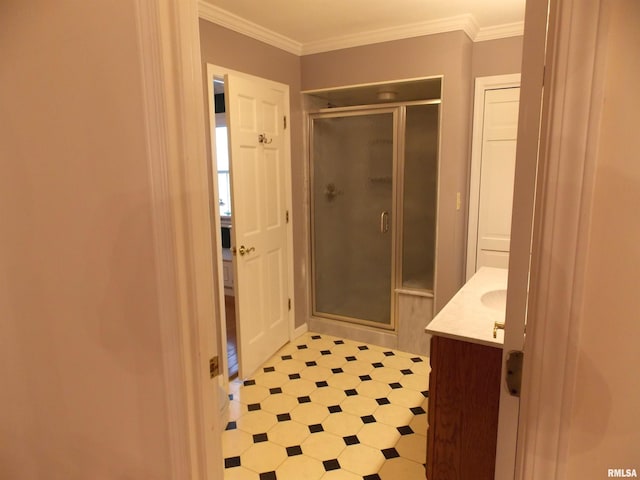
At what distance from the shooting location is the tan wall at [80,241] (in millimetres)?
995

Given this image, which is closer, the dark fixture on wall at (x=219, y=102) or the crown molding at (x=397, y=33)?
the crown molding at (x=397, y=33)

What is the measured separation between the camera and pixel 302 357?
329 cm

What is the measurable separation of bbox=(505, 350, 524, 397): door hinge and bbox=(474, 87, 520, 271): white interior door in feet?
7.81

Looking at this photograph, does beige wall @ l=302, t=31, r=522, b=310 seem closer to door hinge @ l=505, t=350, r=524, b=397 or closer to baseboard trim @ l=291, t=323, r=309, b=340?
baseboard trim @ l=291, t=323, r=309, b=340

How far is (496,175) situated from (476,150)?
0.24m

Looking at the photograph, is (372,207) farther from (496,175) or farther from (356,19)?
(356,19)

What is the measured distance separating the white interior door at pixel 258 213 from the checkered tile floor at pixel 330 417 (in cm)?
28

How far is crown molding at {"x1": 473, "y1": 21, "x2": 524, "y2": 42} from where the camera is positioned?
9.34 feet

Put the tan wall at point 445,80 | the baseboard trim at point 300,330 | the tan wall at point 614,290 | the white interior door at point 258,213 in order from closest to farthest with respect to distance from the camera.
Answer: the tan wall at point 614,290 < the white interior door at point 258,213 < the tan wall at point 445,80 < the baseboard trim at point 300,330

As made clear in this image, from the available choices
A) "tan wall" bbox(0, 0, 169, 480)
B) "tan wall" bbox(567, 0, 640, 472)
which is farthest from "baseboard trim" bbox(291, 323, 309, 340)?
"tan wall" bbox(567, 0, 640, 472)

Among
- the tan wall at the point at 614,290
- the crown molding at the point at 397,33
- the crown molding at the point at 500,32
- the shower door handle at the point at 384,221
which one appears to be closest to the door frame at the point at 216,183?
the crown molding at the point at 397,33

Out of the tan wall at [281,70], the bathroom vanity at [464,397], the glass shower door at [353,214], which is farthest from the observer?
the glass shower door at [353,214]

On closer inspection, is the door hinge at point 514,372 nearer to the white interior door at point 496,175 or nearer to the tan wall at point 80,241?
the tan wall at point 80,241

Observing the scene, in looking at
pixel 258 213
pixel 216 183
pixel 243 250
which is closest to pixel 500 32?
pixel 258 213
